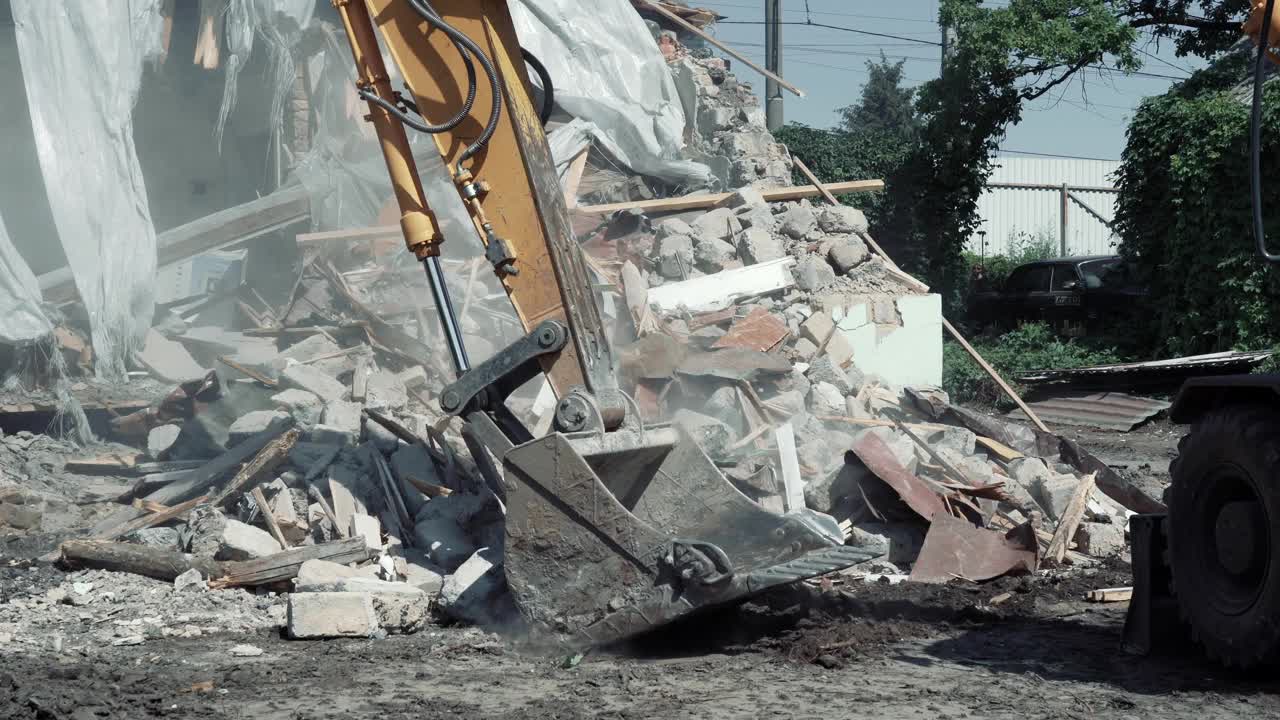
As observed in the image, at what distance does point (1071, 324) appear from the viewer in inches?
720

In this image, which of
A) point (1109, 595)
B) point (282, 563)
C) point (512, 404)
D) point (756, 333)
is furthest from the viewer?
point (756, 333)

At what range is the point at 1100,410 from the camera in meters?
14.5

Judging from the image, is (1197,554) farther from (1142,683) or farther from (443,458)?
(443,458)

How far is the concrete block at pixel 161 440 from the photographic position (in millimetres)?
9795

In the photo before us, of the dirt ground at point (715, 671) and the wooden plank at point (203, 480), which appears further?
the wooden plank at point (203, 480)

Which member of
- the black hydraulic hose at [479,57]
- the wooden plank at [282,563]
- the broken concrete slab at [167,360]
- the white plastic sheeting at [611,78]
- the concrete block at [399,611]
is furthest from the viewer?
the white plastic sheeting at [611,78]

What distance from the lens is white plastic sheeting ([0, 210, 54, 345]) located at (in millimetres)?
11047

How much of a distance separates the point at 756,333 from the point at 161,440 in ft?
17.1

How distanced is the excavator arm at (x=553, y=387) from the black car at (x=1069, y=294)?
1325 cm

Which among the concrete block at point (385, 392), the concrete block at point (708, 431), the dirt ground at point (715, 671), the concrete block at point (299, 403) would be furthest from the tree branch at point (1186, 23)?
the dirt ground at point (715, 671)

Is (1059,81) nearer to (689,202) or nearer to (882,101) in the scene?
(689,202)

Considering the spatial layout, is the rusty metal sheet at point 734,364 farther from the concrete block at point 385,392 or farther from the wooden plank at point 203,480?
the wooden plank at point 203,480

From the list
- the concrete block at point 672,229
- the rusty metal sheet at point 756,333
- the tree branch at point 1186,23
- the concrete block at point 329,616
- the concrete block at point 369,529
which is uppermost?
the tree branch at point 1186,23

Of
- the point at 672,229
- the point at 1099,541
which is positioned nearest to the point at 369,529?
→ the point at 1099,541
